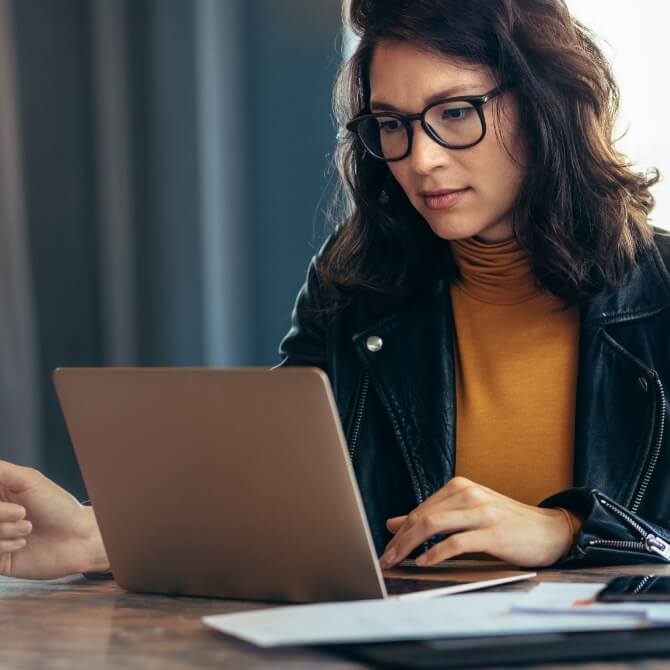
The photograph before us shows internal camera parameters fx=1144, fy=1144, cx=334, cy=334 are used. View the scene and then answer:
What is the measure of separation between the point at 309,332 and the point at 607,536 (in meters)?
0.74

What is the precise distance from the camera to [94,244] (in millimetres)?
2787

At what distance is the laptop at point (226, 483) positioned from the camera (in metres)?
0.93

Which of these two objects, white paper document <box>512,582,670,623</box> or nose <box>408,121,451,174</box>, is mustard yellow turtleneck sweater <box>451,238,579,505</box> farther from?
white paper document <box>512,582,670,623</box>

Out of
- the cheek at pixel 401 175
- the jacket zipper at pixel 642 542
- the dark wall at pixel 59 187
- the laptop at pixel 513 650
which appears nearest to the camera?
the laptop at pixel 513 650

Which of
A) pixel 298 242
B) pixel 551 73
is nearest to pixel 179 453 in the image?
pixel 551 73

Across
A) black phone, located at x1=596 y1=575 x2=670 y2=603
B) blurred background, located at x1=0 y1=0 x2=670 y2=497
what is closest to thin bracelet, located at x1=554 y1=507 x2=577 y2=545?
black phone, located at x1=596 y1=575 x2=670 y2=603

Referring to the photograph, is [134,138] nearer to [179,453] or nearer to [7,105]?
[7,105]

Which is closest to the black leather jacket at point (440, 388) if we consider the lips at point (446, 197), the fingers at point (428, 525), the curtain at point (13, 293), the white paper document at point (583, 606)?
the lips at point (446, 197)

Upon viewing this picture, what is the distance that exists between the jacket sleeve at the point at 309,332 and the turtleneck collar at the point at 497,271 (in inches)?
9.5

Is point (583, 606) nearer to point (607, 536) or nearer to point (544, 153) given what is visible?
point (607, 536)

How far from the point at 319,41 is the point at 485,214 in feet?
3.52

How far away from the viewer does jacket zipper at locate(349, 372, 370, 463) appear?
1729 millimetres

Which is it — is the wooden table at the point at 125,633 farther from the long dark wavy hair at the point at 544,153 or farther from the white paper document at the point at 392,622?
the long dark wavy hair at the point at 544,153

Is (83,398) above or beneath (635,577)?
above
